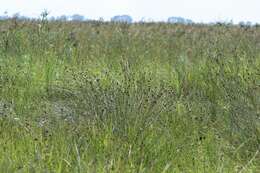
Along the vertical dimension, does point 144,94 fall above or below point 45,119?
above

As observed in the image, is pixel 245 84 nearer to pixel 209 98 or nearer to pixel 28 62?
pixel 209 98

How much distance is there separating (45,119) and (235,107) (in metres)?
1.50

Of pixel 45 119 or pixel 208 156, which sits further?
pixel 45 119

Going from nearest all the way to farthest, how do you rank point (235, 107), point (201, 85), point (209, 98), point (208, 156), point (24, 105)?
point (208, 156) → point (235, 107) → point (24, 105) → point (209, 98) → point (201, 85)

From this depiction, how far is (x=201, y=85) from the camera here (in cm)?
607

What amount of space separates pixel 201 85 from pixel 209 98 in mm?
538

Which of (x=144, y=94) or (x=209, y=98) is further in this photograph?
(x=209, y=98)

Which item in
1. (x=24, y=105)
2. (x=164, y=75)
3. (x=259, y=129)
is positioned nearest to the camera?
(x=259, y=129)

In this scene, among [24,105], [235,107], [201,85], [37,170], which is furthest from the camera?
[201,85]

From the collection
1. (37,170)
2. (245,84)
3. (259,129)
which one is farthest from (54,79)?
(37,170)

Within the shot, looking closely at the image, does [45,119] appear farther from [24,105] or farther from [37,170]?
[37,170]

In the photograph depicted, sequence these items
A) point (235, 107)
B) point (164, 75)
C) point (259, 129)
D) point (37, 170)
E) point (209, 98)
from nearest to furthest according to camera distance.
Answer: point (37, 170) → point (259, 129) → point (235, 107) → point (209, 98) → point (164, 75)

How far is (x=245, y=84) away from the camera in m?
5.06

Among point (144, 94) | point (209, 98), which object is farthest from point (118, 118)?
point (209, 98)
